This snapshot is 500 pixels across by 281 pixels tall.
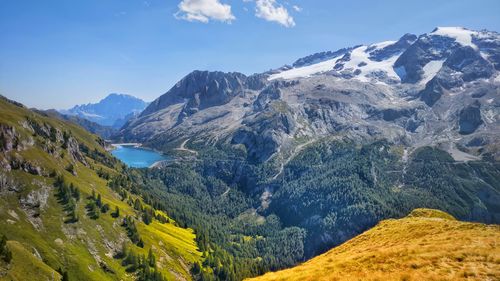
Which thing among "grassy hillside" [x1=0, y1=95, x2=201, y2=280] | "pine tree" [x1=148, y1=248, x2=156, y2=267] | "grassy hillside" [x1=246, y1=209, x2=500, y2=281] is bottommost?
"pine tree" [x1=148, y1=248, x2=156, y2=267]

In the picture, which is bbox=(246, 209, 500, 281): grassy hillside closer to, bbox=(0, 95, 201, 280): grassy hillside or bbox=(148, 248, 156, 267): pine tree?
bbox=(0, 95, 201, 280): grassy hillside

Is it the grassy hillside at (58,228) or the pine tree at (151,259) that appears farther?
the pine tree at (151,259)

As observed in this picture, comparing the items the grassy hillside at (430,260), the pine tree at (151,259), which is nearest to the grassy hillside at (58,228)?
the pine tree at (151,259)

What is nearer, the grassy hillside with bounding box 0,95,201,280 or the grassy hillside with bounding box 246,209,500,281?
the grassy hillside with bounding box 246,209,500,281

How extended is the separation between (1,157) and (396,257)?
16651 cm

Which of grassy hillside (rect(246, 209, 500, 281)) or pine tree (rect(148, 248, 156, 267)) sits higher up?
grassy hillside (rect(246, 209, 500, 281))

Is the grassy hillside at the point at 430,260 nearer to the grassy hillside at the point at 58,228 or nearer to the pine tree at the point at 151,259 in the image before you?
the grassy hillside at the point at 58,228

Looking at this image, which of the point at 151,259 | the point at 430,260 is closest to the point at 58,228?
the point at 151,259

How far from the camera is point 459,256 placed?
3253cm

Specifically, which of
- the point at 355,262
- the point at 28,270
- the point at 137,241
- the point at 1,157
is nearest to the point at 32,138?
the point at 1,157

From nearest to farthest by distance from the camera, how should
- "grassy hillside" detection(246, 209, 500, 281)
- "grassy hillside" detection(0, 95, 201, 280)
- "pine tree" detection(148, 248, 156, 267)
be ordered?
1. "grassy hillside" detection(246, 209, 500, 281)
2. "grassy hillside" detection(0, 95, 201, 280)
3. "pine tree" detection(148, 248, 156, 267)

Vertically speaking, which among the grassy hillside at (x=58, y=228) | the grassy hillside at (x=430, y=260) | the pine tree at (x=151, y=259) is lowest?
the pine tree at (x=151, y=259)

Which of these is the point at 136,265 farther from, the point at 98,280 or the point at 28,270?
the point at 28,270

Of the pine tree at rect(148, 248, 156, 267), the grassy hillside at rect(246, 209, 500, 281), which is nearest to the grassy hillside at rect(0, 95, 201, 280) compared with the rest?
the pine tree at rect(148, 248, 156, 267)
